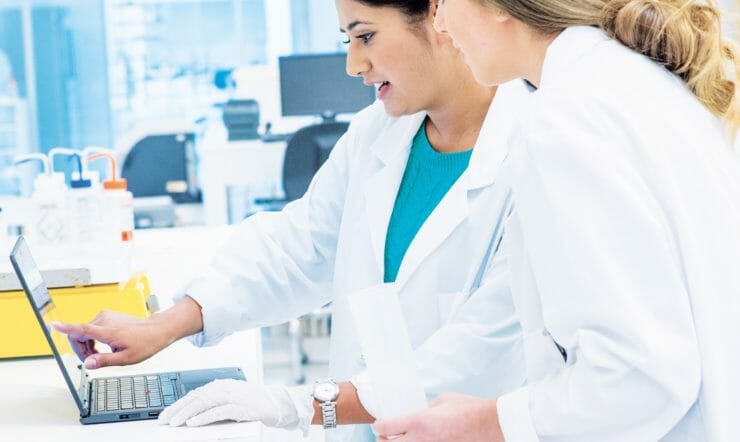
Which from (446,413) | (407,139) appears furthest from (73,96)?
(446,413)

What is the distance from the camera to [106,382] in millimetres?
1436

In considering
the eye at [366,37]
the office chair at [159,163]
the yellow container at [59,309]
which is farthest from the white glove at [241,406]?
the office chair at [159,163]

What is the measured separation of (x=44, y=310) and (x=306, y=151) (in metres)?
2.97

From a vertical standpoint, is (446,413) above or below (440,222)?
below

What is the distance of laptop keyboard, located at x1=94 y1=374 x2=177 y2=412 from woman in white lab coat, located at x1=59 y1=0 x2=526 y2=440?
0.12 feet

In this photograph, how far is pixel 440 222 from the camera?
1459 mm

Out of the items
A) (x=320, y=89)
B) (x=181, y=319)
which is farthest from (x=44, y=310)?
(x=320, y=89)

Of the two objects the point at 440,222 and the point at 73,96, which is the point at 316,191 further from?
the point at 73,96

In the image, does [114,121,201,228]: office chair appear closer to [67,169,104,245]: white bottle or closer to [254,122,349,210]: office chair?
[254,122,349,210]: office chair

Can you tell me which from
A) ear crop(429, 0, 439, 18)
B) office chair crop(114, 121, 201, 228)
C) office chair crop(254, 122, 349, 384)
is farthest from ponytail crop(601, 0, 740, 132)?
office chair crop(114, 121, 201, 228)

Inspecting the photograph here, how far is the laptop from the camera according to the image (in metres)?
1.28

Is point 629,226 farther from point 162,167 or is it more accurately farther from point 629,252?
point 162,167

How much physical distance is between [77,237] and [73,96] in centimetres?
571

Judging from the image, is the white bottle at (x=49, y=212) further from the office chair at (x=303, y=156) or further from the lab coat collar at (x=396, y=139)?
the office chair at (x=303, y=156)
